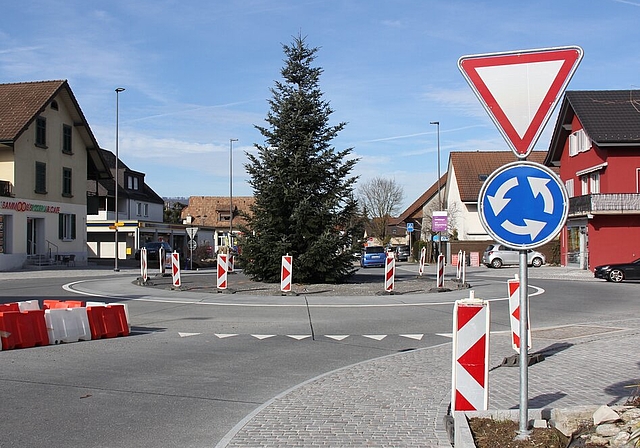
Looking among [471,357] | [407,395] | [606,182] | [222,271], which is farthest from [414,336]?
[606,182]

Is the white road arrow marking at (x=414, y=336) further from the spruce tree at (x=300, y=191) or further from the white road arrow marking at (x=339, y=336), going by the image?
the spruce tree at (x=300, y=191)

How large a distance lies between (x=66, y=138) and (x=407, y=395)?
4340cm

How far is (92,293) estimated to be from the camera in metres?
23.1

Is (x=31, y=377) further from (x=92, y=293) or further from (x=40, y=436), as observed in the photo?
(x=92, y=293)

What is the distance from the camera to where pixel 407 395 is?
796 cm

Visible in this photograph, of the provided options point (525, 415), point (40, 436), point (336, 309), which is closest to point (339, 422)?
point (525, 415)

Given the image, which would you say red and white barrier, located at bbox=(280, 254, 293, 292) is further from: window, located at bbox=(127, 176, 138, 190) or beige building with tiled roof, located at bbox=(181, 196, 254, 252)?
beige building with tiled roof, located at bbox=(181, 196, 254, 252)

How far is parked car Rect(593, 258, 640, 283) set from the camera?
30.9 m

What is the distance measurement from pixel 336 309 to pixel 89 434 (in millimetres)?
12365

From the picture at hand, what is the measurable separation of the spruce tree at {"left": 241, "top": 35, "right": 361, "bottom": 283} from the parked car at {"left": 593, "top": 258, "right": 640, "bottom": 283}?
40.9 feet

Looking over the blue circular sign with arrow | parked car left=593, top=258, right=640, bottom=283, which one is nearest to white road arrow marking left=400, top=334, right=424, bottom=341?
the blue circular sign with arrow

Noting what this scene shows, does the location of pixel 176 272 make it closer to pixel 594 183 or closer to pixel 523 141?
pixel 523 141

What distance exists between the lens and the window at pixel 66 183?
46.2 meters

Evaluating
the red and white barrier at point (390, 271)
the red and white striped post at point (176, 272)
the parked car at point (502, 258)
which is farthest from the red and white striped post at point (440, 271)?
the parked car at point (502, 258)
